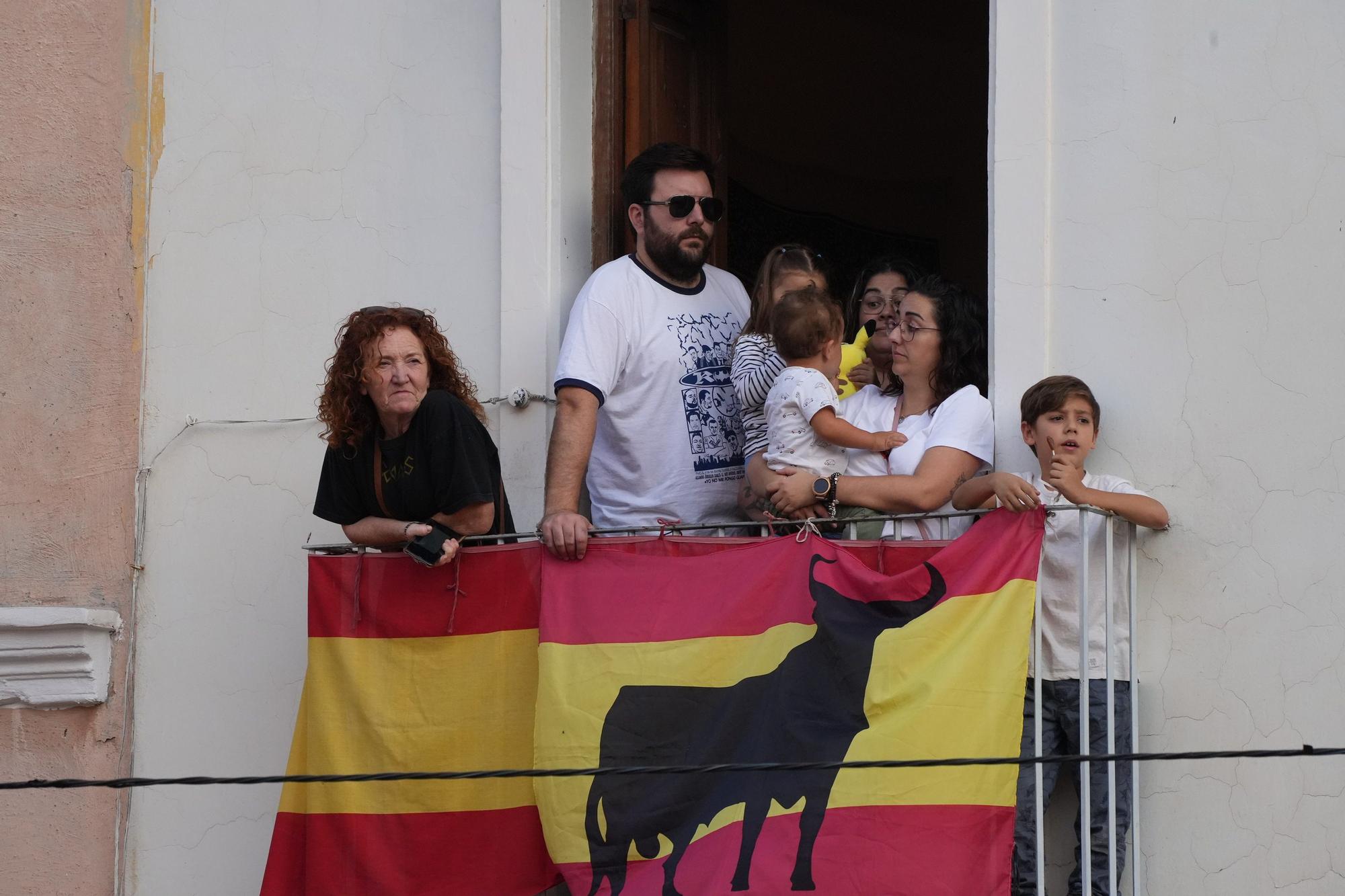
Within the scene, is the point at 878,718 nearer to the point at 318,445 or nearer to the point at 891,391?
the point at 891,391

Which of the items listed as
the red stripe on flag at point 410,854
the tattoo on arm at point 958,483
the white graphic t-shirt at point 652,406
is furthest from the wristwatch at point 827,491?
the red stripe on flag at point 410,854

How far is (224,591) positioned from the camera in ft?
18.9

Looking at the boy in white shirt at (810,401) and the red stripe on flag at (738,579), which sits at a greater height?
the boy in white shirt at (810,401)

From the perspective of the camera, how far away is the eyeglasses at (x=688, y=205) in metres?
5.35

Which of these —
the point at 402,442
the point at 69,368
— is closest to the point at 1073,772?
the point at 402,442

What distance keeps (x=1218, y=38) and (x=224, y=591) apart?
3.48m

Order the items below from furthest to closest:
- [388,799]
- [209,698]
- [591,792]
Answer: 1. [209,698]
2. [388,799]
3. [591,792]

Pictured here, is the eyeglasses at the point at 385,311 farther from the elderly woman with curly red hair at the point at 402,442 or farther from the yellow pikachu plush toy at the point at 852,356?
the yellow pikachu plush toy at the point at 852,356

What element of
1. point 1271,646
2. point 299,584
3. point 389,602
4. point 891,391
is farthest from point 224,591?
point 1271,646

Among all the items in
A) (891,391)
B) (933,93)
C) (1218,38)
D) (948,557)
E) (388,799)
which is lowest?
(388,799)

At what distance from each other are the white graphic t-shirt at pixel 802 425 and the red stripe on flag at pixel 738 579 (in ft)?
0.85

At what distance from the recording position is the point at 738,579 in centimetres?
471

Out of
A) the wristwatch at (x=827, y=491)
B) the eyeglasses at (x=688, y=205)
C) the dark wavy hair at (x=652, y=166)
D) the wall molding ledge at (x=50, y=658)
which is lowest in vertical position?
the wall molding ledge at (x=50, y=658)

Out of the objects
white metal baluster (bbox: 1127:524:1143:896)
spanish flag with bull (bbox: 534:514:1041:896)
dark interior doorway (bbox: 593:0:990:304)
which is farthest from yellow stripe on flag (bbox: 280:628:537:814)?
dark interior doorway (bbox: 593:0:990:304)
